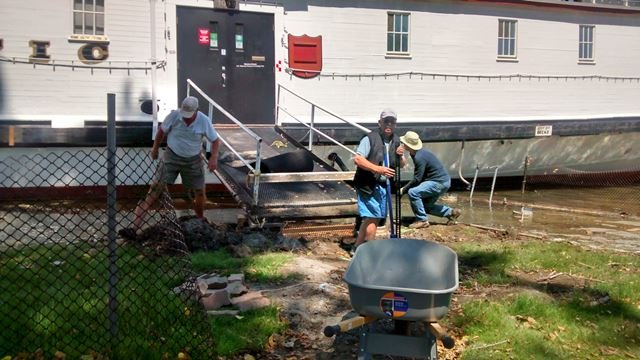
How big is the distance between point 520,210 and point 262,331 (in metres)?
8.28

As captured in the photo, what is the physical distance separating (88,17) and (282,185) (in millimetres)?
4374

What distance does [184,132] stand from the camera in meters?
7.79

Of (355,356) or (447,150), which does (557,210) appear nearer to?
(447,150)

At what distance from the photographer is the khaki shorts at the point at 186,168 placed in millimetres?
7871

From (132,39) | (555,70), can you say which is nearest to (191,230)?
(132,39)

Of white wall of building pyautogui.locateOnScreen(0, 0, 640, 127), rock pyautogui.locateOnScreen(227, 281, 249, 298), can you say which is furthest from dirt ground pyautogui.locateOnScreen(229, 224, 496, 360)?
white wall of building pyautogui.locateOnScreen(0, 0, 640, 127)

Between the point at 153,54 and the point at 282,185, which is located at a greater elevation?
the point at 153,54

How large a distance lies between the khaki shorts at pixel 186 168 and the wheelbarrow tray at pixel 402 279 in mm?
4105

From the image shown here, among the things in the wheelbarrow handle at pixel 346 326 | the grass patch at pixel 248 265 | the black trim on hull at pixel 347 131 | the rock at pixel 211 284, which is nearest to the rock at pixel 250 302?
the rock at pixel 211 284

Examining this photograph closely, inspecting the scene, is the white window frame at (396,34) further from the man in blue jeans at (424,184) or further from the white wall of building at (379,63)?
the man in blue jeans at (424,184)

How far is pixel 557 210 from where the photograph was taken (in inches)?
465

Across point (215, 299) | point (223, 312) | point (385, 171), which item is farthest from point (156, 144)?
point (223, 312)

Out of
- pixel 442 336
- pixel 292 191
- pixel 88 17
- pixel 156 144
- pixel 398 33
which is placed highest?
pixel 398 33

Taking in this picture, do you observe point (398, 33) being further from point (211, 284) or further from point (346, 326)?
point (346, 326)
